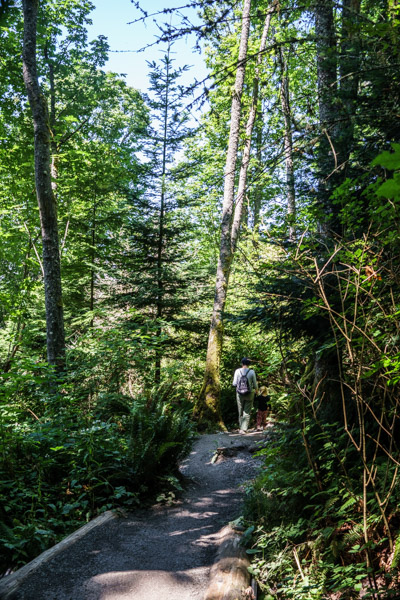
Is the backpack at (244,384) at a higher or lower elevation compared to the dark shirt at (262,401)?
higher

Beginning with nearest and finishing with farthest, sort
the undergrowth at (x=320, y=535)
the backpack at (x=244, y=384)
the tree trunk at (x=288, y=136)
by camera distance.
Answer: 1. the undergrowth at (x=320, y=535)
2. the tree trunk at (x=288, y=136)
3. the backpack at (x=244, y=384)

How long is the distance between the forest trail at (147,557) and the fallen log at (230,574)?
154 mm

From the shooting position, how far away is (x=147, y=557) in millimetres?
3713

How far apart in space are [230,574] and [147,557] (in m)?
0.99

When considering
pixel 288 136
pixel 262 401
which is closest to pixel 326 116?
pixel 288 136

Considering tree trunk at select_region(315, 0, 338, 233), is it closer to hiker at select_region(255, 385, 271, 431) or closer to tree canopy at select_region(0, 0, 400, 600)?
tree canopy at select_region(0, 0, 400, 600)

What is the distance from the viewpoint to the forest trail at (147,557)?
3105mm

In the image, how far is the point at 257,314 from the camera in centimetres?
526

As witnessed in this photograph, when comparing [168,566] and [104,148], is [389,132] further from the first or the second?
[104,148]

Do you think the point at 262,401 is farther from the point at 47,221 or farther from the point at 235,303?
the point at 47,221

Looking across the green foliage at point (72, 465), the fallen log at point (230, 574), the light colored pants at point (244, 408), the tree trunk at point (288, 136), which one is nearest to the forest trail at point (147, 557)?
the fallen log at point (230, 574)

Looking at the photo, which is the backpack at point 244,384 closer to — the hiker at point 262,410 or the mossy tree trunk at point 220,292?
the hiker at point 262,410

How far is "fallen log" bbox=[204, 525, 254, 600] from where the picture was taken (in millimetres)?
2951

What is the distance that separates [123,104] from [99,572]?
25.8m
